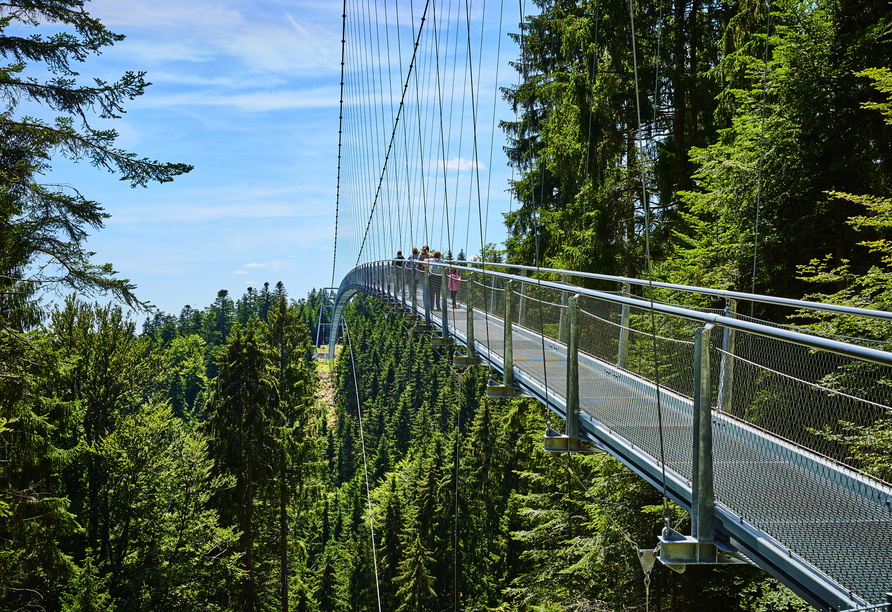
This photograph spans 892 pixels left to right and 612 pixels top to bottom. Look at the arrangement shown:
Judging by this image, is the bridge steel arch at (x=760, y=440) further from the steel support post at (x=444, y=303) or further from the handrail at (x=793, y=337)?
the steel support post at (x=444, y=303)

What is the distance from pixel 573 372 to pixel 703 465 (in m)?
1.64

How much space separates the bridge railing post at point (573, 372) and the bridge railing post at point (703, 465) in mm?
1515

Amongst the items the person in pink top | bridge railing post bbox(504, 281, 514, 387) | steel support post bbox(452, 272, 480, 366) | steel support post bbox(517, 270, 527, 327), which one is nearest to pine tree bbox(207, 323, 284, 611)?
the person in pink top

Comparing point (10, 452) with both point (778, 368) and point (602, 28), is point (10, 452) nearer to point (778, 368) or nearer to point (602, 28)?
point (778, 368)

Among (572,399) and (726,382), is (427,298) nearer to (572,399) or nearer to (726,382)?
(572,399)

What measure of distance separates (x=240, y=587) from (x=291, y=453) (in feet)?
14.3

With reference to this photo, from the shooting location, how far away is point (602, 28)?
500 inches

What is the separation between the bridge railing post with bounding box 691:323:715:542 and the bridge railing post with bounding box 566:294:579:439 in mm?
1515

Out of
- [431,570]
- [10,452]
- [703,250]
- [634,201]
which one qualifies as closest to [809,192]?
[703,250]

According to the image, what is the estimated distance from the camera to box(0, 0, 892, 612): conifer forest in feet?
25.0

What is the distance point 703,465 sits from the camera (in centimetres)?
274

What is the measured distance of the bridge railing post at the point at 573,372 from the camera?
4316 millimetres

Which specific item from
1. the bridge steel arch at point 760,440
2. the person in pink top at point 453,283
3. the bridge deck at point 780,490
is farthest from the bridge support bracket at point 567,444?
the person in pink top at point 453,283

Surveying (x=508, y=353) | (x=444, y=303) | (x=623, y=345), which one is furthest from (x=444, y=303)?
(x=623, y=345)
